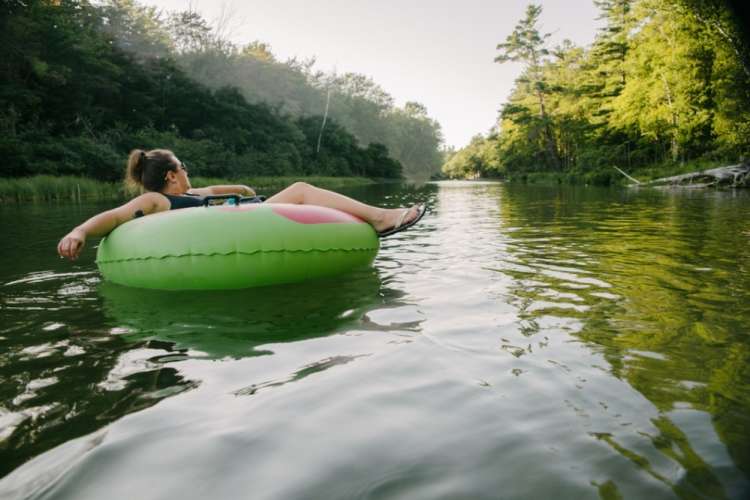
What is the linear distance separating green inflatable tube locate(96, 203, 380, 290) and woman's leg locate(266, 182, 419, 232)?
42 cm

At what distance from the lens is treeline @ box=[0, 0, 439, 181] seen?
2155 centimetres

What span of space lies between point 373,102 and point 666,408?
75550 mm

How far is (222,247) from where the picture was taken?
3660 mm

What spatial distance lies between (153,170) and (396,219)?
6.74ft

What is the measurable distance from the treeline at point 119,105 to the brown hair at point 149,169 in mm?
17323

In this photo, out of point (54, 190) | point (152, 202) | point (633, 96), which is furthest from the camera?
point (633, 96)

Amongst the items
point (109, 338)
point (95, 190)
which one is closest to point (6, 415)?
point (109, 338)

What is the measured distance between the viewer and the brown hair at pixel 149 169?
429 centimetres

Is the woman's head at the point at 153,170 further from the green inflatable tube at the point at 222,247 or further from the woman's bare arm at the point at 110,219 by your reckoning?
the green inflatable tube at the point at 222,247

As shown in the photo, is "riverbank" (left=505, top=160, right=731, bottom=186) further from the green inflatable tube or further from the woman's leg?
the green inflatable tube

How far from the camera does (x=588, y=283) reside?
3.75 meters

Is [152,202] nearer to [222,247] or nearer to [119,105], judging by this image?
[222,247]

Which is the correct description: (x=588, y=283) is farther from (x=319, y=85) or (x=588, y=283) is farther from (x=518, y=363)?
(x=319, y=85)

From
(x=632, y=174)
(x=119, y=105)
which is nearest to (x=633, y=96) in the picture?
(x=632, y=174)
